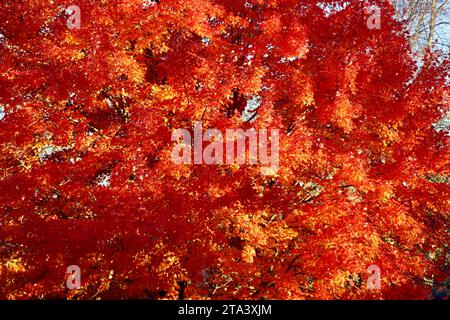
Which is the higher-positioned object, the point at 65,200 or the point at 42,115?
the point at 42,115

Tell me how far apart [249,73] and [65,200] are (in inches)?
223

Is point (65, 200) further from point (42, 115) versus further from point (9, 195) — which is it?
point (42, 115)

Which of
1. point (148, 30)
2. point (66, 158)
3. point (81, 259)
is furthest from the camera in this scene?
point (66, 158)

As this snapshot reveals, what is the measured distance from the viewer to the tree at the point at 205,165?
9.19 metres

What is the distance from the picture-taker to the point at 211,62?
10.6 meters

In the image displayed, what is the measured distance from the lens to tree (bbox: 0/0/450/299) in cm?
919

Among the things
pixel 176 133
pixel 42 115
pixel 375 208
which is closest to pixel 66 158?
pixel 42 115

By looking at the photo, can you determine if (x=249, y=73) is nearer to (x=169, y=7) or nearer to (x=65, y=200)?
(x=169, y=7)

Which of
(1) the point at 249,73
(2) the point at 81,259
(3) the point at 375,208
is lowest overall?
(2) the point at 81,259

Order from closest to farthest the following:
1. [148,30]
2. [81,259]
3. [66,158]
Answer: [81,259] → [148,30] → [66,158]

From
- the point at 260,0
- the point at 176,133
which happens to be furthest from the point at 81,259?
the point at 260,0

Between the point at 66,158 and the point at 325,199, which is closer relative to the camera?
the point at 325,199

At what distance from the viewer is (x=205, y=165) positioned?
32.1 feet

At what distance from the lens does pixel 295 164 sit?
1023 cm
